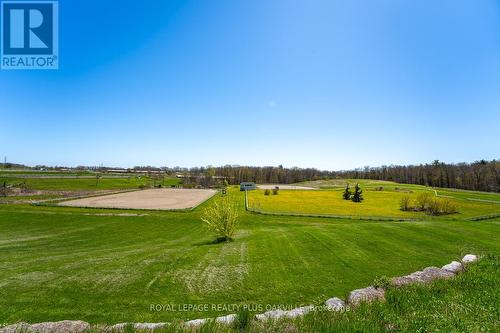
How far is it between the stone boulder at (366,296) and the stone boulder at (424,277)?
34.1 inches

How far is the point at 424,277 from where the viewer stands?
8805 millimetres

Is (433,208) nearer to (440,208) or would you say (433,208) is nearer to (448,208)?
(440,208)

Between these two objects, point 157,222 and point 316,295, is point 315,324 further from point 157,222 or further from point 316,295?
point 157,222

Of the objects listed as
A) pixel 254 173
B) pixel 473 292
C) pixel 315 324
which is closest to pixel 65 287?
pixel 315 324

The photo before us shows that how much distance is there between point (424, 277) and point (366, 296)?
9.25 feet

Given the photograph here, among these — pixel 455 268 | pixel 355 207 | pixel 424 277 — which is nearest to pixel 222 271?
pixel 424 277

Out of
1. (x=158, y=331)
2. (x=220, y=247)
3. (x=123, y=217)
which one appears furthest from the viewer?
(x=123, y=217)

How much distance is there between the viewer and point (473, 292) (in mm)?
7395

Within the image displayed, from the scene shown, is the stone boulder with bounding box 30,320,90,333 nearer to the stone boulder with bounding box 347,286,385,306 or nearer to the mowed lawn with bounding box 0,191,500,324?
the mowed lawn with bounding box 0,191,500,324

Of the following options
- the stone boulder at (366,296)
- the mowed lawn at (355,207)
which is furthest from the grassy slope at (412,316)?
the mowed lawn at (355,207)

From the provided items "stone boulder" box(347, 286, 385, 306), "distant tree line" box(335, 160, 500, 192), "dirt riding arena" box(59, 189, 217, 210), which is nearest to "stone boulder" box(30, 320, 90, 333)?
"stone boulder" box(347, 286, 385, 306)

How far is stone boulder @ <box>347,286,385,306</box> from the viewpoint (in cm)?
702

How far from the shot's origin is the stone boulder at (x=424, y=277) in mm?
8323

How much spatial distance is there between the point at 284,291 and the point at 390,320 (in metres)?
6.52
